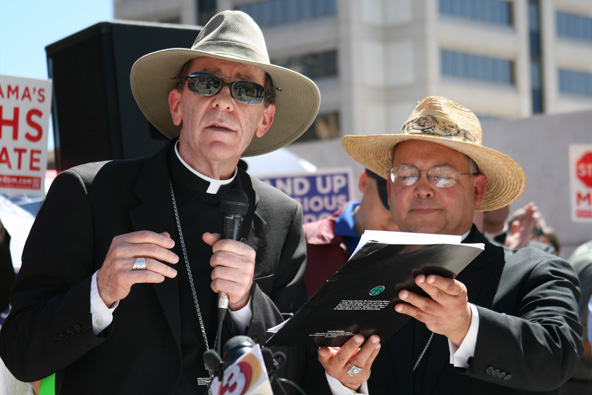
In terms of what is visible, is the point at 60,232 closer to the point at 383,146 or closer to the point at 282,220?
the point at 282,220

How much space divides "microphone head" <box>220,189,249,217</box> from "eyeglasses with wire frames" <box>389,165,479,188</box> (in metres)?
1.22

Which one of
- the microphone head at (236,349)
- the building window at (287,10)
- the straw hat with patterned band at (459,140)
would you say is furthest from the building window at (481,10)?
the microphone head at (236,349)

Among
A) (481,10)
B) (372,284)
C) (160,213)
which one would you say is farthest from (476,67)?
(372,284)

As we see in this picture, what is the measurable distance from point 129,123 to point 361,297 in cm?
233

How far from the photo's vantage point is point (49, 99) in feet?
A: 15.2

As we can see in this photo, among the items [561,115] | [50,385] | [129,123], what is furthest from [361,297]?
[561,115]

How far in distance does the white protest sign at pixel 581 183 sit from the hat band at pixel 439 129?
17.9ft

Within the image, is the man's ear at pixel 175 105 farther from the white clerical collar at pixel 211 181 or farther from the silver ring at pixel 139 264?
the silver ring at pixel 139 264

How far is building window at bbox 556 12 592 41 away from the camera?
5512 centimetres

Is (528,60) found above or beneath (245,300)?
above

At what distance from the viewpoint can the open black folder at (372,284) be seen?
94.2 inches

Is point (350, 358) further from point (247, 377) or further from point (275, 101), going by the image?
point (275, 101)

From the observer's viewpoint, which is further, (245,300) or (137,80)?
(137,80)

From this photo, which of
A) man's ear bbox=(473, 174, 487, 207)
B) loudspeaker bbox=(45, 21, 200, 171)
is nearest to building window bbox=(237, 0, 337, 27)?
loudspeaker bbox=(45, 21, 200, 171)
